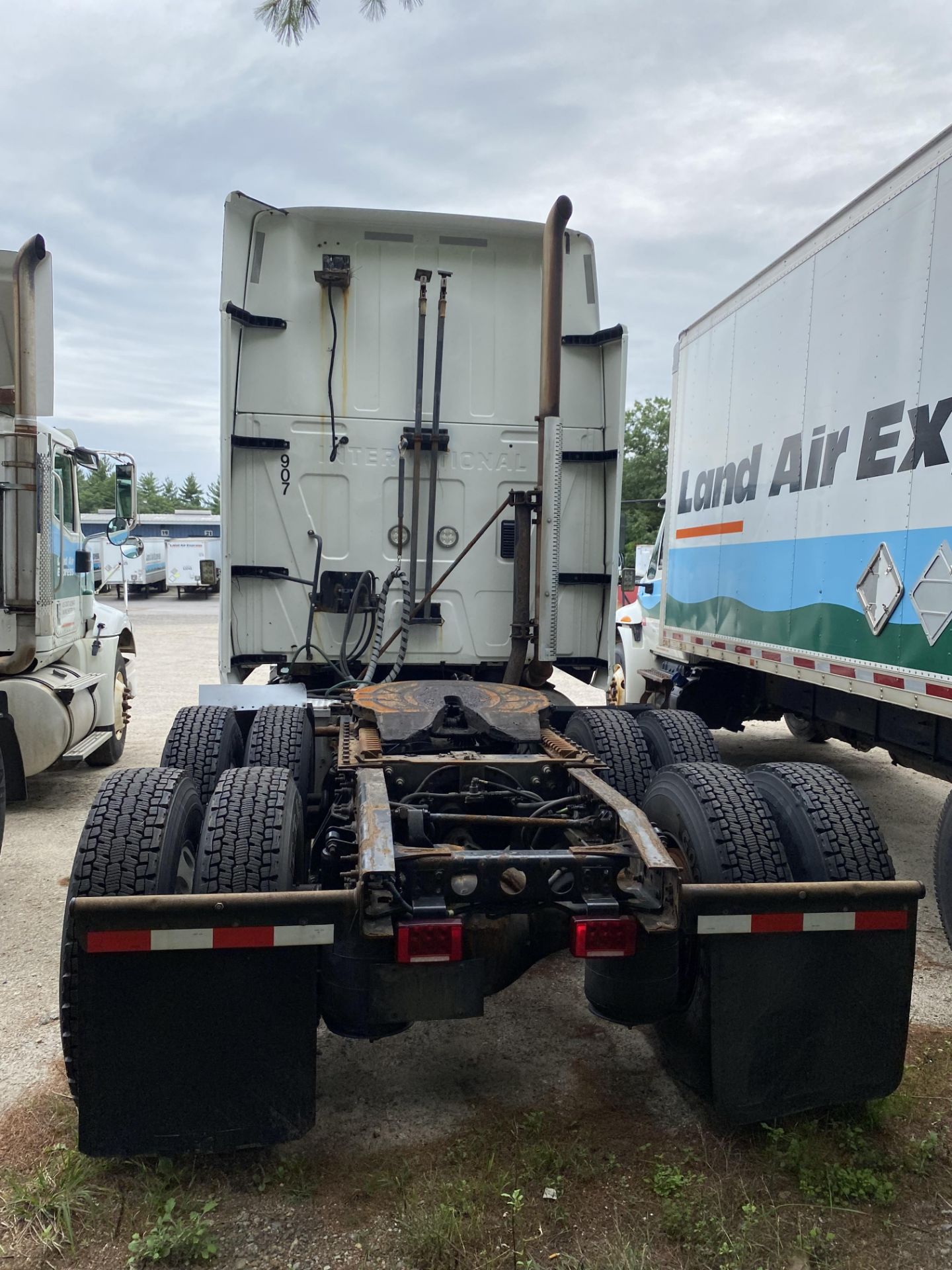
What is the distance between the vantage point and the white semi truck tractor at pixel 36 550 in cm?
612

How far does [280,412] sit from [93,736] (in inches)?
142

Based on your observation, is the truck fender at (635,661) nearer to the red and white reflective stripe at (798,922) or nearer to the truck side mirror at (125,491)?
the truck side mirror at (125,491)

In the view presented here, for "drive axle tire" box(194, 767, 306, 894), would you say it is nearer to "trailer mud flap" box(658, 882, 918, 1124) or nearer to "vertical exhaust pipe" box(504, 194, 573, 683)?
"trailer mud flap" box(658, 882, 918, 1124)

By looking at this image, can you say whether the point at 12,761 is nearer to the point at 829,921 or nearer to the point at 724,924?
the point at 724,924

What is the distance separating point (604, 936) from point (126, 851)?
141 cm

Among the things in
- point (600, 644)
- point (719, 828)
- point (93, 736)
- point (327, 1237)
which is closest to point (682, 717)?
point (600, 644)

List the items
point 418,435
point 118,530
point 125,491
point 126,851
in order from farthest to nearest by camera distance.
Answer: point 118,530
point 125,491
point 418,435
point 126,851

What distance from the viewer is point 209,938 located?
2492mm

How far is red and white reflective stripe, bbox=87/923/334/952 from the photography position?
2471mm

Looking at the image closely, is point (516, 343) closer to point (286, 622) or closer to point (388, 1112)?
point (286, 622)

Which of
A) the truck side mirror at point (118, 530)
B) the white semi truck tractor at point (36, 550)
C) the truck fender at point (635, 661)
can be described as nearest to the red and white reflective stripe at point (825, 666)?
the truck fender at point (635, 661)

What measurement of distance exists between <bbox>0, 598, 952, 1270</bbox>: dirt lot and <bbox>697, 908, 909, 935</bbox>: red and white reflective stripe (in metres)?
0.71

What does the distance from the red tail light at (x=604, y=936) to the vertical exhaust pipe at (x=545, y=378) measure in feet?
9.79

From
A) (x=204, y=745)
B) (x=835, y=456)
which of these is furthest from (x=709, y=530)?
(x=204, y=745)
